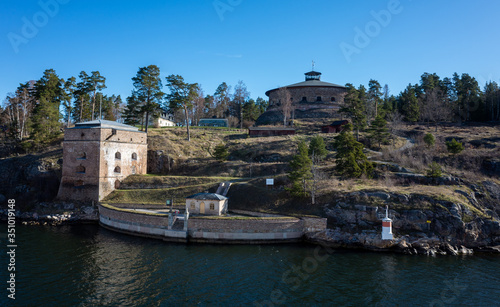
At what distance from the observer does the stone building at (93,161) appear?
123ft

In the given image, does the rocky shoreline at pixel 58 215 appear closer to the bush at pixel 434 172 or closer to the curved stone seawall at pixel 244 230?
the curved stone seawall at pixel 244 230

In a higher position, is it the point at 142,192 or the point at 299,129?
the point at 299,129

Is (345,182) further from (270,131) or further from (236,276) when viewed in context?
(270,131)

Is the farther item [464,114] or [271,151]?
[464,114]

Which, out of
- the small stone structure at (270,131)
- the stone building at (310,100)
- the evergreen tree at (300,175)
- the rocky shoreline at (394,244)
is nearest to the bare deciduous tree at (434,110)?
the stone building at (310,100)

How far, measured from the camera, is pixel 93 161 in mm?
37938

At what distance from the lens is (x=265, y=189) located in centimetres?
3369

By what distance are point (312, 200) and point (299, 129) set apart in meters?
28.5

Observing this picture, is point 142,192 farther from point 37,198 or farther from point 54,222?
point 37,198

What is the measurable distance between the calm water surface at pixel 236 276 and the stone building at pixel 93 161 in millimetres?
11456

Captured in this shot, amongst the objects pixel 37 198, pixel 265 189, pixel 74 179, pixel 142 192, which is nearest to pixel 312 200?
pixel 265 189

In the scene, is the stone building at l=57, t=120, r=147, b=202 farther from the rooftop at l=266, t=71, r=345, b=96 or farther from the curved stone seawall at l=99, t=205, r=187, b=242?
the rooftop at l=266, t=71, r=345, b=96

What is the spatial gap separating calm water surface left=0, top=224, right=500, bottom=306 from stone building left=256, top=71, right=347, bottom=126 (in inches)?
1699

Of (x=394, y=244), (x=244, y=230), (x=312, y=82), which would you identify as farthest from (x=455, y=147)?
(x=312, y=82)
